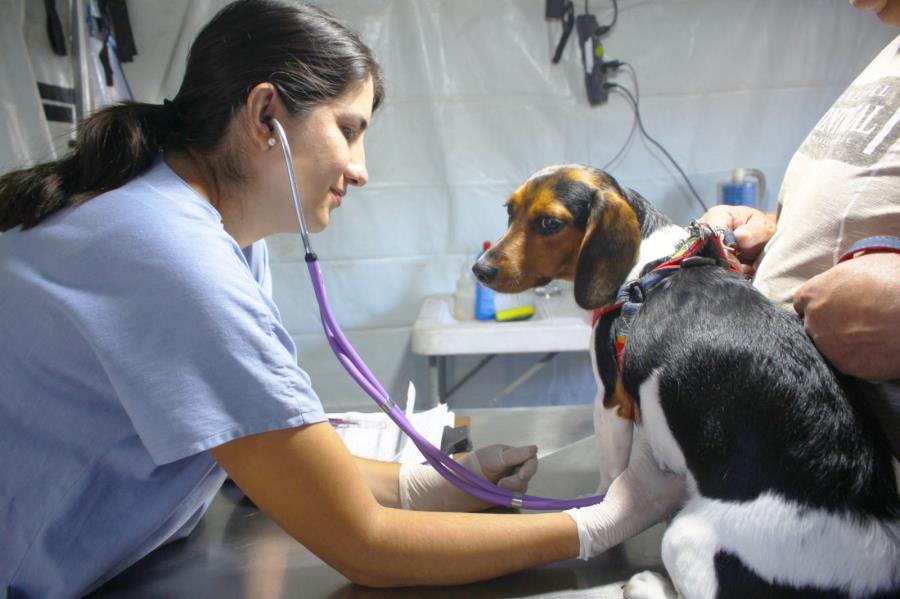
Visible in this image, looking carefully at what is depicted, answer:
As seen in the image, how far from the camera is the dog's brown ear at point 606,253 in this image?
1121 millimetres

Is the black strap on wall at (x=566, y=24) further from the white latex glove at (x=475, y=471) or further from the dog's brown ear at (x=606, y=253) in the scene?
the white latex glove at (x=475, y=471)

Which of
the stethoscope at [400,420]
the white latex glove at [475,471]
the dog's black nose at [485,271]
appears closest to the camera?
the stethoscope at [400,420]

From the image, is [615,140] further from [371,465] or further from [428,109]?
[371,465]

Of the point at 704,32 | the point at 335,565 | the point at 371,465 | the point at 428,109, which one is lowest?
the point at 371,465

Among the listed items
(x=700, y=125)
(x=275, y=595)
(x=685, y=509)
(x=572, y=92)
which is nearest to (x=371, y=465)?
(x=275, y=595)

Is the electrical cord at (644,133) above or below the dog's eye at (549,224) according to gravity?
below

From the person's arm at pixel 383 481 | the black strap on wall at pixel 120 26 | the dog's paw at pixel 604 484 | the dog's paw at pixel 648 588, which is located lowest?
the dog's paw at pixel 604 484

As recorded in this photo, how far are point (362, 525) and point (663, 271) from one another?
605 mm

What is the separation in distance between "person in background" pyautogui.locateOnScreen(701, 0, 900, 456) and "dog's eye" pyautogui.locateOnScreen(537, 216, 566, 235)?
37 centimetres

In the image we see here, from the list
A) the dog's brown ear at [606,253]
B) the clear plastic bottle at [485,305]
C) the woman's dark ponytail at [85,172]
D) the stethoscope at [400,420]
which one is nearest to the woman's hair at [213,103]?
the woman's dark ponytail at [85,172]

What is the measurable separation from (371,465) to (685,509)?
1.79ft

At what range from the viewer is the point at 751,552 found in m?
0.70

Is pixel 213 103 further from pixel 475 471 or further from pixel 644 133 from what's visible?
pixel 644 133

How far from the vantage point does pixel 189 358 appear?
686mm
